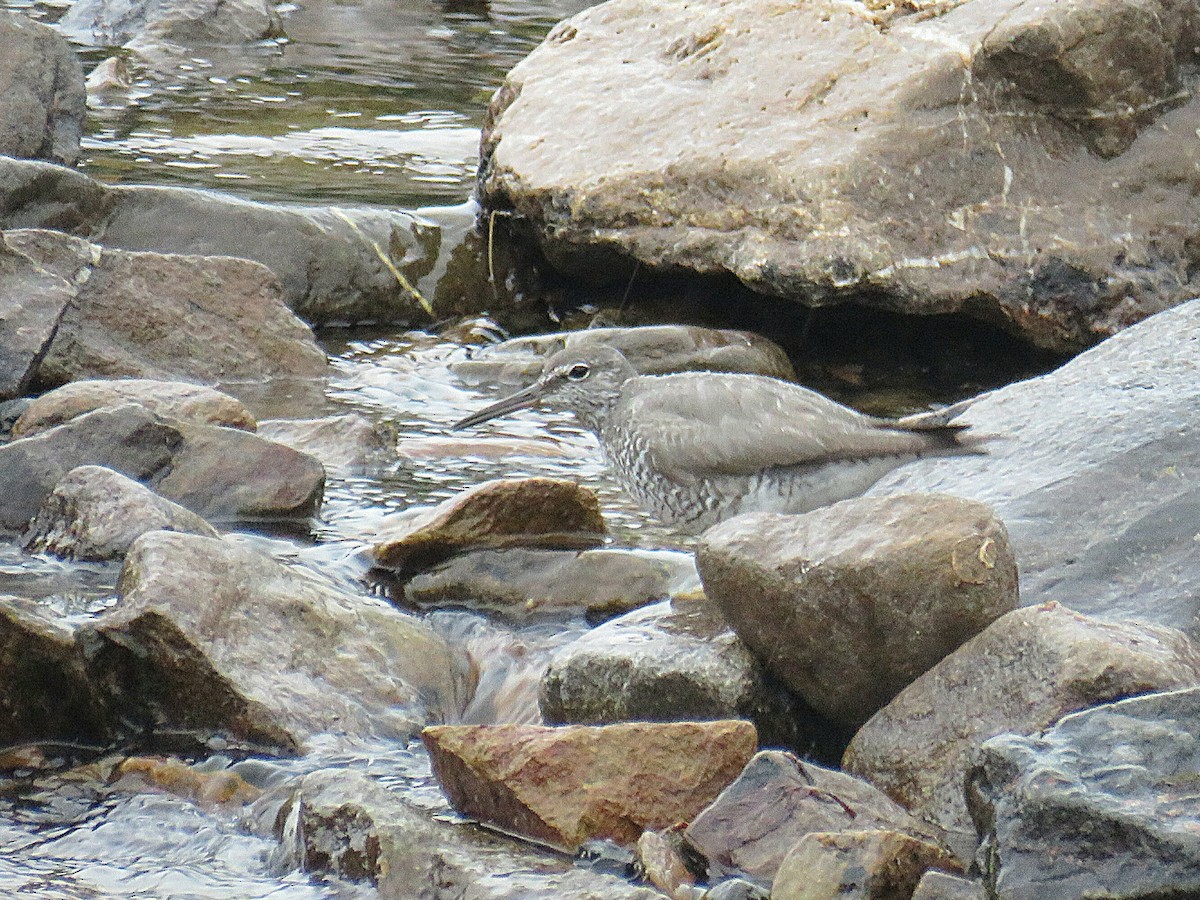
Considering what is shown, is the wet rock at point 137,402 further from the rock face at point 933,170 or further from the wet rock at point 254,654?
the rock face at point 933,170

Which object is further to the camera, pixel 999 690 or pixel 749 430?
pixel 749 430

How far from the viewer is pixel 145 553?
5.00m

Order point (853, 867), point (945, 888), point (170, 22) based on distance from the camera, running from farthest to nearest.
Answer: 1. point (170, 22)
2. point (853, 867)
3. point (945, 888)

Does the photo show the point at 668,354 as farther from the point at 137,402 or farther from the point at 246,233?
the point at 137,402

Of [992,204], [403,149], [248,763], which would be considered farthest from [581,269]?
[248,763]

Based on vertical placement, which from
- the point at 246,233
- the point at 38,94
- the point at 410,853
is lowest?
the point at 246,233

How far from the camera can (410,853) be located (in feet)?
12.8

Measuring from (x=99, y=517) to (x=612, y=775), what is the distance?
255 cm

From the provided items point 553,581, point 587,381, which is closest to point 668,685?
point 553,581

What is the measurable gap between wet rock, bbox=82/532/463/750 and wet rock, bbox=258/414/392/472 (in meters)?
1.85

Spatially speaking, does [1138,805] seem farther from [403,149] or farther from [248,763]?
[403,149]

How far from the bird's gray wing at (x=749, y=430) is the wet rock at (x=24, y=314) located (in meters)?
2.99

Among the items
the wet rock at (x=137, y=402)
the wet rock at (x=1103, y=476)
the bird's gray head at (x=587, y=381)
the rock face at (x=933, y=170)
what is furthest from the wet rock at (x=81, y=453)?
the rock face at (x=933, y=170)

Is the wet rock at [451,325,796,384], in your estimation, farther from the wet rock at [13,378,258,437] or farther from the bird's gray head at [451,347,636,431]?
the wet rock at [13,378,258,437]
